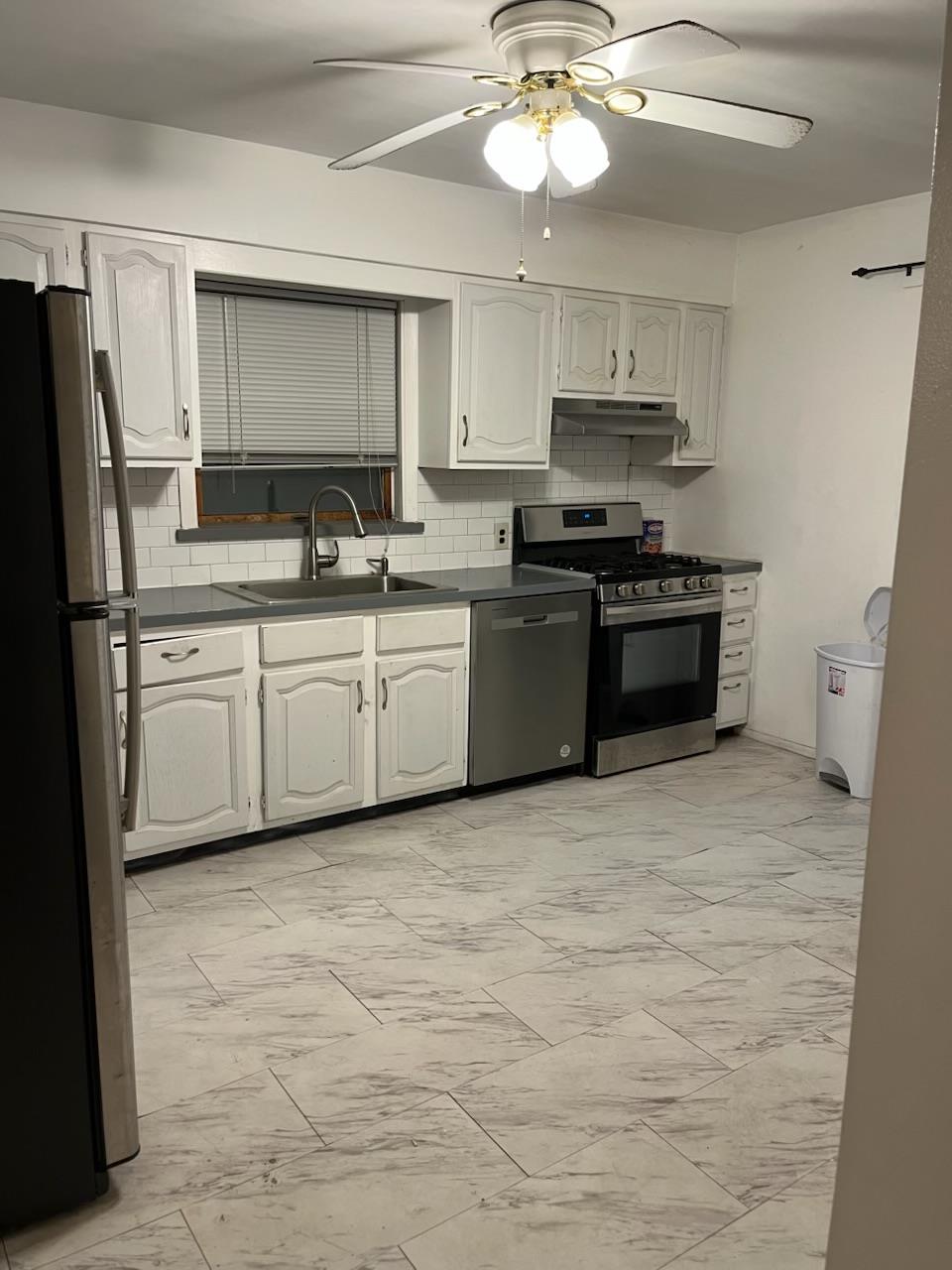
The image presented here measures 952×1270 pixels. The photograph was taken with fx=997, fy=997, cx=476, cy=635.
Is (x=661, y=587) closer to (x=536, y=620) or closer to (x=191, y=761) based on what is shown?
(x=536, y=620)

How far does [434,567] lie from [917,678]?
147 inches

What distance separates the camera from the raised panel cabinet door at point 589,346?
14.7 ft

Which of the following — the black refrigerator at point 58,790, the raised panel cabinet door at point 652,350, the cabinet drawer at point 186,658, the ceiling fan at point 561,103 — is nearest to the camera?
the black refrigerator at point 58,790

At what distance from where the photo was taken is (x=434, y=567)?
15.1ft

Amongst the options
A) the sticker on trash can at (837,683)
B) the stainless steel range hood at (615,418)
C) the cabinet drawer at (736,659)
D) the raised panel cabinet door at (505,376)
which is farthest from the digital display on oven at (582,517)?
the sticker on trash can at (837,683)

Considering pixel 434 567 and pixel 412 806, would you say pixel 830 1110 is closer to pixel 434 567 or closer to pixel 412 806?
pixel 412 806

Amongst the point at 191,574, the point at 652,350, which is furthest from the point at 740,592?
the point at 191,574

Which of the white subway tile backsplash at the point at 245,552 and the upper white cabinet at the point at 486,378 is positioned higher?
the upper white cabinet at the point at 486,378

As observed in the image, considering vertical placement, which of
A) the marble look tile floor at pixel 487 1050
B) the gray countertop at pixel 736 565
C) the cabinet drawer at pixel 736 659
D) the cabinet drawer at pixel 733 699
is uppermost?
the gray countertop at pixel 736 565

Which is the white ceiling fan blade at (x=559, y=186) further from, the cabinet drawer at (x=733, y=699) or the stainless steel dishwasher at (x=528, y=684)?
the cabinet drawer at (x=733, y=699)

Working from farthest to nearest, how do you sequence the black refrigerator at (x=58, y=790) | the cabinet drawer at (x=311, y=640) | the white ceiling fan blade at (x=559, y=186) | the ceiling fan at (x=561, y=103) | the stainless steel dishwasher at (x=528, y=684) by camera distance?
the stainless steel dishwasher at (x=528, y=684), the cabinet drawer at (x=311, y=640), the white ceiling fan blade at (x=559, y=186), the ceiling fan at (x=561, y=103), the black refrigerator at (x=58, y=790)

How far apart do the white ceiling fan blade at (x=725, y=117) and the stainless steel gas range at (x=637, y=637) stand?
214cm

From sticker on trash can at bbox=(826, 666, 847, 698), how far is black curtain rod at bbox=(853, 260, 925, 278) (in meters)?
1.72

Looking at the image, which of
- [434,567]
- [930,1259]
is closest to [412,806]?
[434,567]
